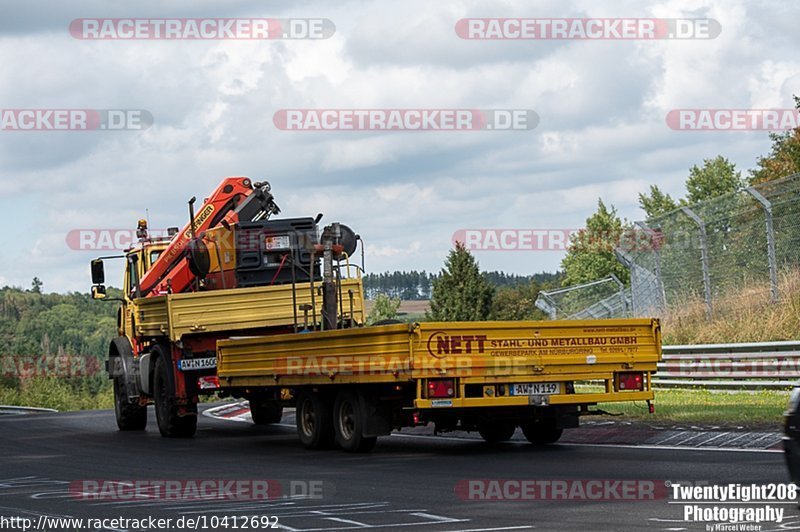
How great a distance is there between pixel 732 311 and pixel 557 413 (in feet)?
37.4

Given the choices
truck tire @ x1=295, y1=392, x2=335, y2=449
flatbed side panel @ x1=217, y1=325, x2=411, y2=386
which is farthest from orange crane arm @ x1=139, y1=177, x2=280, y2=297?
truck tire @ x1=295, y1=392, x2=335, y2=449

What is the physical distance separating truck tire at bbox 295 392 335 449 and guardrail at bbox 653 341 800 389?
30.5 feet

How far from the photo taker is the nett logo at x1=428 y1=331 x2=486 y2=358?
14.8 meters

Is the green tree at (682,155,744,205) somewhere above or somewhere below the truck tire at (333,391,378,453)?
above

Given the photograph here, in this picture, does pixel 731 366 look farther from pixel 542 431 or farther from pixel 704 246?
pixel 542 431

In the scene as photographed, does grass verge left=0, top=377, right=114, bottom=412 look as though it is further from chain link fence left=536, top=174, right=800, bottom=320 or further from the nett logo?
the nett logo

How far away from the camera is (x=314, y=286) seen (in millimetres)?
20078

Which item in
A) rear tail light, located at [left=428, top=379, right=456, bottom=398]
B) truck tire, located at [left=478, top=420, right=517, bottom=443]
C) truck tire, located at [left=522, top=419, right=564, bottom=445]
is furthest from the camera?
truck tire, located at [left=478, top=420, right=517, bottom=443]

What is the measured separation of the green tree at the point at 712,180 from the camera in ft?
329

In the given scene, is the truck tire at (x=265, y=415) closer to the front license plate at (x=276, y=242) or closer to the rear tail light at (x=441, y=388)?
the front license plate at (x=276, y=242)

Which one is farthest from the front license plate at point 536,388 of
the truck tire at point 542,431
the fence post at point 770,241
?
the fence post at point 770,241

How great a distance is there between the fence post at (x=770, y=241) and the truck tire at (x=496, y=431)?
8.73 metres

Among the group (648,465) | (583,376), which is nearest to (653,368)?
(583,376)

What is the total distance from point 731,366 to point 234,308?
380 inches
